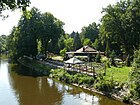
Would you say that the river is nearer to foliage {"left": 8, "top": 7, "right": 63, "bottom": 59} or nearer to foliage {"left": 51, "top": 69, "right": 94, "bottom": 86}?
foliage {"left": 51, "top": 69, "right": 94, "bottom": 86}

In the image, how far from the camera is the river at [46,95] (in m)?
28.2

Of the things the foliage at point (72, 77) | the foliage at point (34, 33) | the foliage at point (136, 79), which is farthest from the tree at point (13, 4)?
the foliage at point (34, 33)

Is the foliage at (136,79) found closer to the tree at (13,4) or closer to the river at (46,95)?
the river at (46,95)

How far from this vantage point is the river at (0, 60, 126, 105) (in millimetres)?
28234

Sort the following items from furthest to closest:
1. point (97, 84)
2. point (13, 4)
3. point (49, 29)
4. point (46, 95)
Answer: point (49, 29)
point (97, 84)
point (46, 95)
point (13, 4)

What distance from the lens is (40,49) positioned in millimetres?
76062

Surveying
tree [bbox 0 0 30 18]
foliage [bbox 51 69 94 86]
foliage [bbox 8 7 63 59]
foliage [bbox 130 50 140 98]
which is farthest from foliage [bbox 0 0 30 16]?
foliage [bbox 8 7 63 59]

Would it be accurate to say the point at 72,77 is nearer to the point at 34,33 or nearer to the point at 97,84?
the point at 97,84

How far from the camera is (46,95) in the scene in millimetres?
31828

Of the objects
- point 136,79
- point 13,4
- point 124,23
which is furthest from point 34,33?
point 13,4

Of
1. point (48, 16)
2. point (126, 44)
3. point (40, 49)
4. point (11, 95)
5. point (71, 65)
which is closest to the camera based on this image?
point (11, 95)

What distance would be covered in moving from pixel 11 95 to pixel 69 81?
984 centimetres

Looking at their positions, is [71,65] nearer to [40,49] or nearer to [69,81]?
[69,81]

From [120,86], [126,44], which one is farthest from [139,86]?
[126,44]
